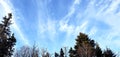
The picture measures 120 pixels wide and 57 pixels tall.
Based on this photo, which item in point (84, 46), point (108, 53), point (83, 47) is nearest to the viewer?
point (84, 46)

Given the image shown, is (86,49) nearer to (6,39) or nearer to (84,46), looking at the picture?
(84,46)

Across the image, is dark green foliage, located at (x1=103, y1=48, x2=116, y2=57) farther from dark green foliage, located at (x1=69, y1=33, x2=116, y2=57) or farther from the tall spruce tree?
the tall spruce tree

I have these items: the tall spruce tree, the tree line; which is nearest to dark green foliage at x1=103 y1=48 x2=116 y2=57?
the tree line

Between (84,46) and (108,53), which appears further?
(108,53)

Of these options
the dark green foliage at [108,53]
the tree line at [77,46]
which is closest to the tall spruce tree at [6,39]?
the tree line at [77,46]

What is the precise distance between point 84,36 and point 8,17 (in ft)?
63.6

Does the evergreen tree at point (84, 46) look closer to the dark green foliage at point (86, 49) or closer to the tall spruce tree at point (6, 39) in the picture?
the dark green foliage at point (86, 49)

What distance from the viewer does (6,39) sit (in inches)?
1781

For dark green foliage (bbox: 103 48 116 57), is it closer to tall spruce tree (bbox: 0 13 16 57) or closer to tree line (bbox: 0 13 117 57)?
tree line (bbox: 0 13 117 57)

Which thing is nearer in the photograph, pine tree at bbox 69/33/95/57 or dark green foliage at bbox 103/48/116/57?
pine tree at bbox 69/33/95/57

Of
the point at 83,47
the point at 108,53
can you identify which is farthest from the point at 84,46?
the point at 108,53

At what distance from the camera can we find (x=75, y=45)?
49094mm

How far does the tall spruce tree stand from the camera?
143 ft

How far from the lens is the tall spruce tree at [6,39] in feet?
143
